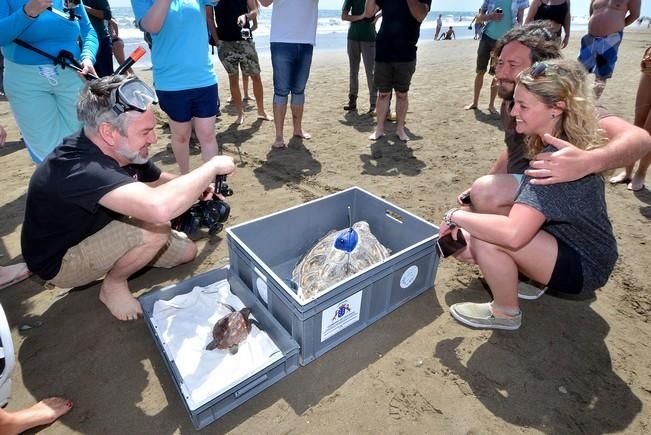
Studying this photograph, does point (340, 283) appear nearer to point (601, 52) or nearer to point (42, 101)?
point (42, 101)

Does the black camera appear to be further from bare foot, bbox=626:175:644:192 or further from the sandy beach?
bare foot, bbox=626:175:644:192

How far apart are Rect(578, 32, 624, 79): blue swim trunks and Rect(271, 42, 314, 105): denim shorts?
2.99 m

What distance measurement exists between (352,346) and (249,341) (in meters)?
0.55

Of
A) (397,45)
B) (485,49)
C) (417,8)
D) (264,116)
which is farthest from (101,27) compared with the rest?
(485,49)

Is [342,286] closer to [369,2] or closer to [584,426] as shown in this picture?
[584,426]

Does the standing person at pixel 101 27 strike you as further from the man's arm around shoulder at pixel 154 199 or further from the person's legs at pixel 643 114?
the person's legs at pixel 643 114

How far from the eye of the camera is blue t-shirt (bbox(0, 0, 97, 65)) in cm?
227

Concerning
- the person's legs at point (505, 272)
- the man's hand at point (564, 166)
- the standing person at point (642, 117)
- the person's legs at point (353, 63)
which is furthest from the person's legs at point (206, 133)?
the standing person at point (642, 117)

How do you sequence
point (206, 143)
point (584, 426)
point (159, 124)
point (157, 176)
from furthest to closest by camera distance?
point (159, 124), point (206, 143), point (157, 176), point (584, 426)

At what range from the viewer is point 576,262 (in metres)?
1.84

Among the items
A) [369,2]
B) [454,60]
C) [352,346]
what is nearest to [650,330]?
[352,346]

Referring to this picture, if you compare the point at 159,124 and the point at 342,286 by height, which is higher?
the point at 342,286

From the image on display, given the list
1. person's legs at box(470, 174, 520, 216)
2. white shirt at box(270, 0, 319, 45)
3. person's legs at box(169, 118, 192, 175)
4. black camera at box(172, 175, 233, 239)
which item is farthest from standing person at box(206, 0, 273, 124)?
person's legs at box(470, 174, 520, 216)

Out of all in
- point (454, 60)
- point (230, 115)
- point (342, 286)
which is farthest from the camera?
point (454, 60)
